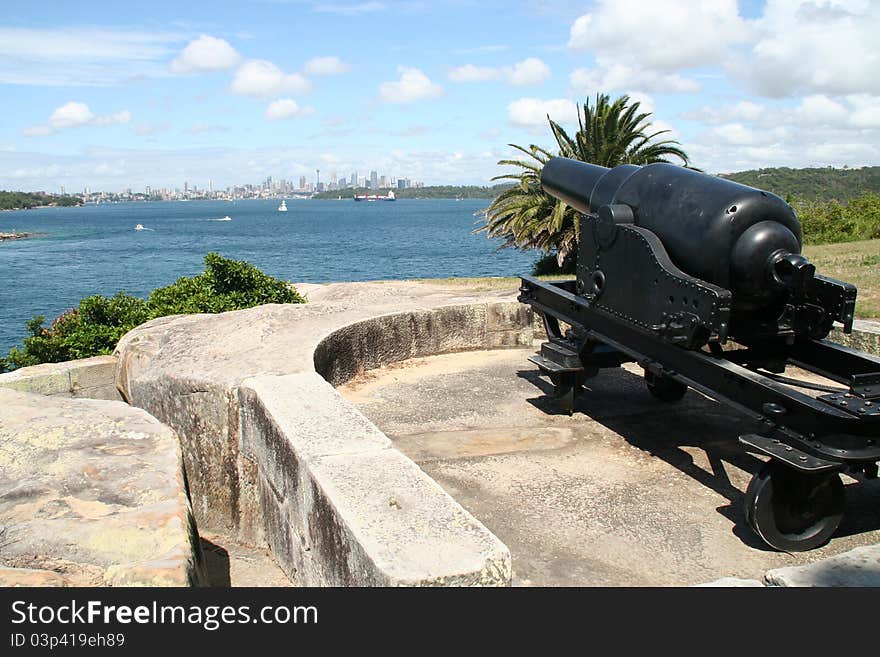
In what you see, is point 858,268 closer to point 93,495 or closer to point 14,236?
point 93,495

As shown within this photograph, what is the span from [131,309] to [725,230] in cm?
563

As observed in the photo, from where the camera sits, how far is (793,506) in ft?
10.8

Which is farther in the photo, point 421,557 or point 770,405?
point 770,405

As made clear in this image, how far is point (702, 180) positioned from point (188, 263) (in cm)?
4865

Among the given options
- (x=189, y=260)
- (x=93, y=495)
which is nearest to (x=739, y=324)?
(x=93, y=495)

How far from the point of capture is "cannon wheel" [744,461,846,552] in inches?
126

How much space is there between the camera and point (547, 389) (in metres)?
5.53

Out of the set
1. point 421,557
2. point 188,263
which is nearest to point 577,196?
point 421,557

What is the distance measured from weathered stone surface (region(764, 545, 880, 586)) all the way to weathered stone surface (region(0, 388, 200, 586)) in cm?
→ 178

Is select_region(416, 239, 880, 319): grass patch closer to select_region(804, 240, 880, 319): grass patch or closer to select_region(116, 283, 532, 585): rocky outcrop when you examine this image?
select_region(804, 240, 880, 319): grass patch

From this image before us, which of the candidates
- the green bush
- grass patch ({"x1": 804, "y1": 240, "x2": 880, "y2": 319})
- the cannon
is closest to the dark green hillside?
grass patch ({"x1": 804, "y1": 240, "x2": 880, "y2": 319})

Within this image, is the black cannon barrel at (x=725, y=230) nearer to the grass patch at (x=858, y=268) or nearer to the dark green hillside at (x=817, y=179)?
the grass patch at (x=858, y=268)

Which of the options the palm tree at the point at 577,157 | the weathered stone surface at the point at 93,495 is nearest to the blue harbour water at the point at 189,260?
the palm tree at the point at 577,157
